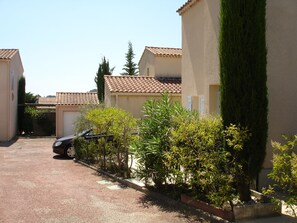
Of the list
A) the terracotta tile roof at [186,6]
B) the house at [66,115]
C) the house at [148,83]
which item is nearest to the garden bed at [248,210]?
the terracotta tile roof at [186,6]

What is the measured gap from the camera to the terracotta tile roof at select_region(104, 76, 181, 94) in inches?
773

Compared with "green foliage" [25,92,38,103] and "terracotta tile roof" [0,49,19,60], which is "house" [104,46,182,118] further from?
"green foliage" [25,92,38,103]

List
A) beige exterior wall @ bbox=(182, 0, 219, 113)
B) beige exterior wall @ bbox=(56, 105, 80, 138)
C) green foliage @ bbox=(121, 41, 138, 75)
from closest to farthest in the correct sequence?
beige exterior wall @ bbox=(182, 0, 219, 113), beige exterior wall @ bbox=(56, 105, 80, 138), green foliage @ bbox=(121, 41, 138, 75)

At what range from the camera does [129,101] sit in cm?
1961

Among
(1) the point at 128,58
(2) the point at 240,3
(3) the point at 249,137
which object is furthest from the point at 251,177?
(1) the point at 128,58

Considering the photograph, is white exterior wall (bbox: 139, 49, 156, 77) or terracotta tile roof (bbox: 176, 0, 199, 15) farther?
white exterior wall (bbox: 139, 49, 156, 77)

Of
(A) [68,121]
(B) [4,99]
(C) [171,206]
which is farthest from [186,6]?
(A) [68,121]

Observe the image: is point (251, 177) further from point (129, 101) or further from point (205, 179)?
point (129, 101)

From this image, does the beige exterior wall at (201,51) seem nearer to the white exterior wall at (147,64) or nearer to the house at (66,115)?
the white exterior wall at (147,64)

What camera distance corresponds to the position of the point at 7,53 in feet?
79.8

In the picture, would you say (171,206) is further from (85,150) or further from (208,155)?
(85,150)

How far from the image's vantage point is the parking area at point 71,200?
6.66 metres

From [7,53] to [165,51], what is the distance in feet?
38.0

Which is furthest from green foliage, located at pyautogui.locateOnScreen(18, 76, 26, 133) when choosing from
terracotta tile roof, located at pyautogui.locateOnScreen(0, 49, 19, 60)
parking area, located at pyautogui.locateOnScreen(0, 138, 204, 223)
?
parking area, located at pyautogui.locateOnScreen(0, 138, 204, 223)
